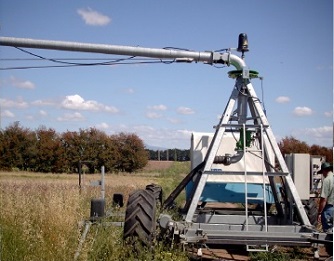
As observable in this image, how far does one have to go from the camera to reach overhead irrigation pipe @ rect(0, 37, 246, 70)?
8.49 metres

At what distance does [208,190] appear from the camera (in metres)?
11.6

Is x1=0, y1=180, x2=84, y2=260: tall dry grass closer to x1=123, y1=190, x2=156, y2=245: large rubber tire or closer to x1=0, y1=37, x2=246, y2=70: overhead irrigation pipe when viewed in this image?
x1=123, y1=190, x2=156, y2=245: large rubber tire

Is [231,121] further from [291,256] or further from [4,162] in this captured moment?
[4,162]

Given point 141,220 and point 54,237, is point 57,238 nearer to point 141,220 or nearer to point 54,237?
point 54,237

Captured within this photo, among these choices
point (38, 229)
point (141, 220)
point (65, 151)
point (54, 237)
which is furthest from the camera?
point (65, 151)

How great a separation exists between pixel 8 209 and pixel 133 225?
279cm

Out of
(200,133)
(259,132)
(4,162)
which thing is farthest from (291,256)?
(4,162)

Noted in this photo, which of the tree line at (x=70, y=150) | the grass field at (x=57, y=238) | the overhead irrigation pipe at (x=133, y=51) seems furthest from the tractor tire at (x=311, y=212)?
the tree line at (x=70, y=150)

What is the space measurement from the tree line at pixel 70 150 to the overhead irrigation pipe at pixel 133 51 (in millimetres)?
40069

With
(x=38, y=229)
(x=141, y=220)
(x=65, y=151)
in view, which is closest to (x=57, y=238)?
(x=38, y=229)

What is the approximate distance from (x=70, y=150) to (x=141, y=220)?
4638cm

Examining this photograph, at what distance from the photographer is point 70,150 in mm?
51406

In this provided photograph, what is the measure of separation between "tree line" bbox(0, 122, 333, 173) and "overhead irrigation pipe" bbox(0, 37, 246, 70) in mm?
40069

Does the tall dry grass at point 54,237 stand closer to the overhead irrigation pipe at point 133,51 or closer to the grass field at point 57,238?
the grass field at point 57,238
